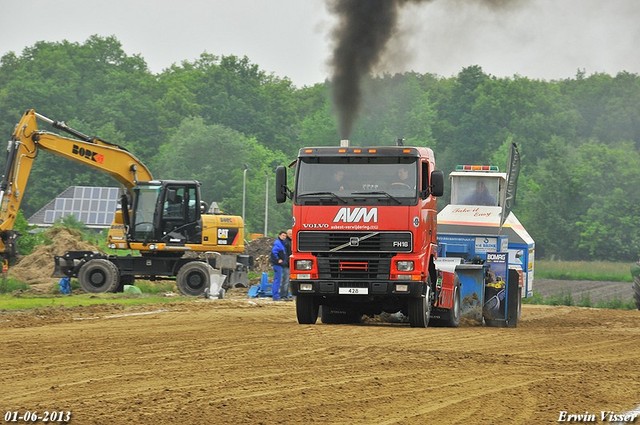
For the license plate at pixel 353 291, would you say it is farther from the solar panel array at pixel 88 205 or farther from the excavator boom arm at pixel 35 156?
the solar panel array at pixel 88 205

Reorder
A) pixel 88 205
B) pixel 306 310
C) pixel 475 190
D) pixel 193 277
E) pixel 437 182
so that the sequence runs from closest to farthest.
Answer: pixel 437 182, pixel 306 310, pixel 475 190, pixel 193 277, pixel 88 205

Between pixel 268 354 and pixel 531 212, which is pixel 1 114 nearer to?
pixel 531 212

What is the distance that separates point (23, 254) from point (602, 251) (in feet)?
186

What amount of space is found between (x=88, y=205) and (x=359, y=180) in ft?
243

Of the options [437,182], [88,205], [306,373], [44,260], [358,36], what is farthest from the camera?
[88,205]

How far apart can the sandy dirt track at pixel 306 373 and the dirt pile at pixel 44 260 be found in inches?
704

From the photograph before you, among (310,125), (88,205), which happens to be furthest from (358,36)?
(310,125)

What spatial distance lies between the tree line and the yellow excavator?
37.5 m

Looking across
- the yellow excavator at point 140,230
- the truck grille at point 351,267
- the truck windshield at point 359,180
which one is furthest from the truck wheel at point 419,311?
the yellow excavator at point 140,230

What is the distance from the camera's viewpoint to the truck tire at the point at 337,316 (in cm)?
2542

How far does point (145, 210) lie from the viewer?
3831cm

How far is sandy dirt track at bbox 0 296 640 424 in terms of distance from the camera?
12.0 metres

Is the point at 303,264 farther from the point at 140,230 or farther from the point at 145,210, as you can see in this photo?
the point at 145,210

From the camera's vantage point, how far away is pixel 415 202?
22422 mm
